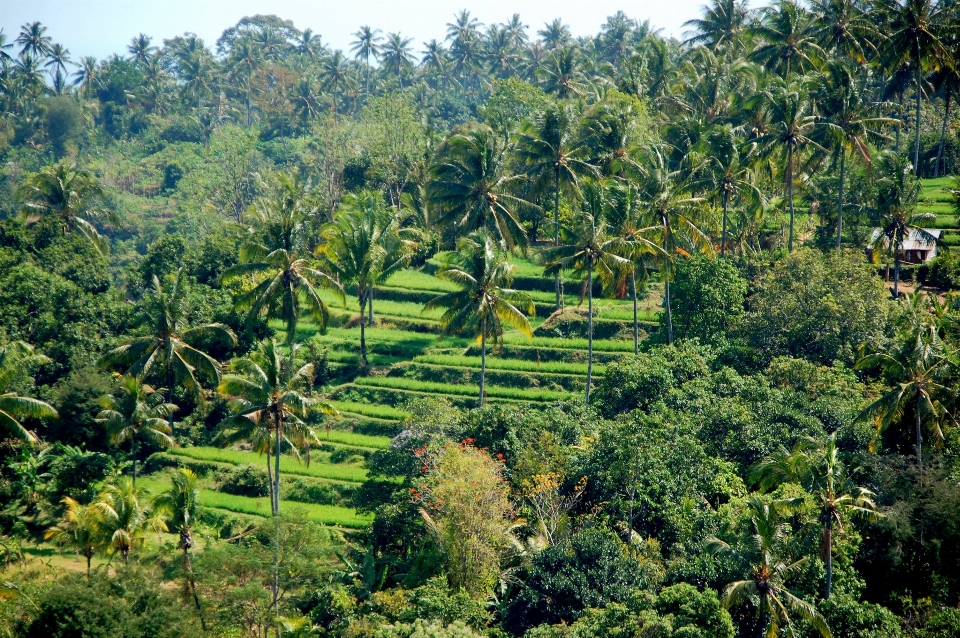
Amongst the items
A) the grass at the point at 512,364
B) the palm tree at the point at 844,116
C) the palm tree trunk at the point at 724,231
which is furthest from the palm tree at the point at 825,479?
the palm tree at the point at 844,116

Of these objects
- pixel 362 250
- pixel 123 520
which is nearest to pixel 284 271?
pixel 362 250

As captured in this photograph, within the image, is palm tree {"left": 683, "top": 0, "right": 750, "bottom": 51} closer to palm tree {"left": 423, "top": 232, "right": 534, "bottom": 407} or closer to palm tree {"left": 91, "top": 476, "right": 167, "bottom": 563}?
palm tree {"left": 423, "top": 232, "right": 534, "bottom": 407}

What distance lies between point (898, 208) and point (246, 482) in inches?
1391

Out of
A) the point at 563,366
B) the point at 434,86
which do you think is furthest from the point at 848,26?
the point at 434,86

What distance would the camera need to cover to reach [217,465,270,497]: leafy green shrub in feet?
151

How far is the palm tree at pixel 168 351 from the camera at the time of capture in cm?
4750

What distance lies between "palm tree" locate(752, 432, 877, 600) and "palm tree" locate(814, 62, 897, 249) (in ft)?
66.8

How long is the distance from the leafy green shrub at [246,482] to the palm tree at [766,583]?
24.0 m

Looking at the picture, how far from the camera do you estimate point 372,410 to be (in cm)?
5069

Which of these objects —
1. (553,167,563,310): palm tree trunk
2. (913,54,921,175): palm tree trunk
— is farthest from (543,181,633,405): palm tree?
(913,54,921,175): palm tree trunk

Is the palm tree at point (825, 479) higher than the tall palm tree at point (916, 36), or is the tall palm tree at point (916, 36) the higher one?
the tall palm tree at point (916, 36)

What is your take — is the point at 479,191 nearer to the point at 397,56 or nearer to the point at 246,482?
the point at 246,482

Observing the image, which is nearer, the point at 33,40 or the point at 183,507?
the point at 183,507

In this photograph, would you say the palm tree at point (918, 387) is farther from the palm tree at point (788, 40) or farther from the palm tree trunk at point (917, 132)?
the palm tree at point (788, 40)
